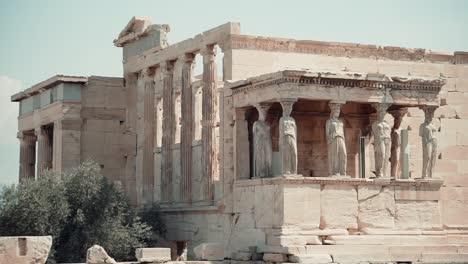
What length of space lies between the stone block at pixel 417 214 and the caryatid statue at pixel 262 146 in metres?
2.71

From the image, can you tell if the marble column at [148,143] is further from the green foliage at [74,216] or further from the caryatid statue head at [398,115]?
the caryatid statue head at [398,115]

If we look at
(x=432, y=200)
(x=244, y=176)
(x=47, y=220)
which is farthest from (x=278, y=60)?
(x=47, y=220)

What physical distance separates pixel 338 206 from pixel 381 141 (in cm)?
170

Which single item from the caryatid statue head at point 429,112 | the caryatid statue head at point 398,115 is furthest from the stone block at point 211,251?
the caryatid statue head at point 429,112

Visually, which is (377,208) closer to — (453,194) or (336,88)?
(336,88)

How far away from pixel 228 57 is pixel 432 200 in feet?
16.6

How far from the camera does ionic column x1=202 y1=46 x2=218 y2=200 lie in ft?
80.5

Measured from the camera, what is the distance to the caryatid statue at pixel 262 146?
22.4 meters

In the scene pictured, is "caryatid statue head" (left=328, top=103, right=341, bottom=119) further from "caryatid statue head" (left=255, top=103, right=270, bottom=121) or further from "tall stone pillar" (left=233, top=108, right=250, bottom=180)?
"tall stone pillar" (left=233, top=108, right=250, bottom=180)

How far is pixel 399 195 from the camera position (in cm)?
2273

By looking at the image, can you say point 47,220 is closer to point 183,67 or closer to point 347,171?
point 183,67

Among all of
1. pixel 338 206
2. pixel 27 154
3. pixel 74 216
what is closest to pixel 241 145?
pixel 338 206

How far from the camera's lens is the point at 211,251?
22.5 metres

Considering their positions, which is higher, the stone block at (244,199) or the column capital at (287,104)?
the column capital at (287,104)
